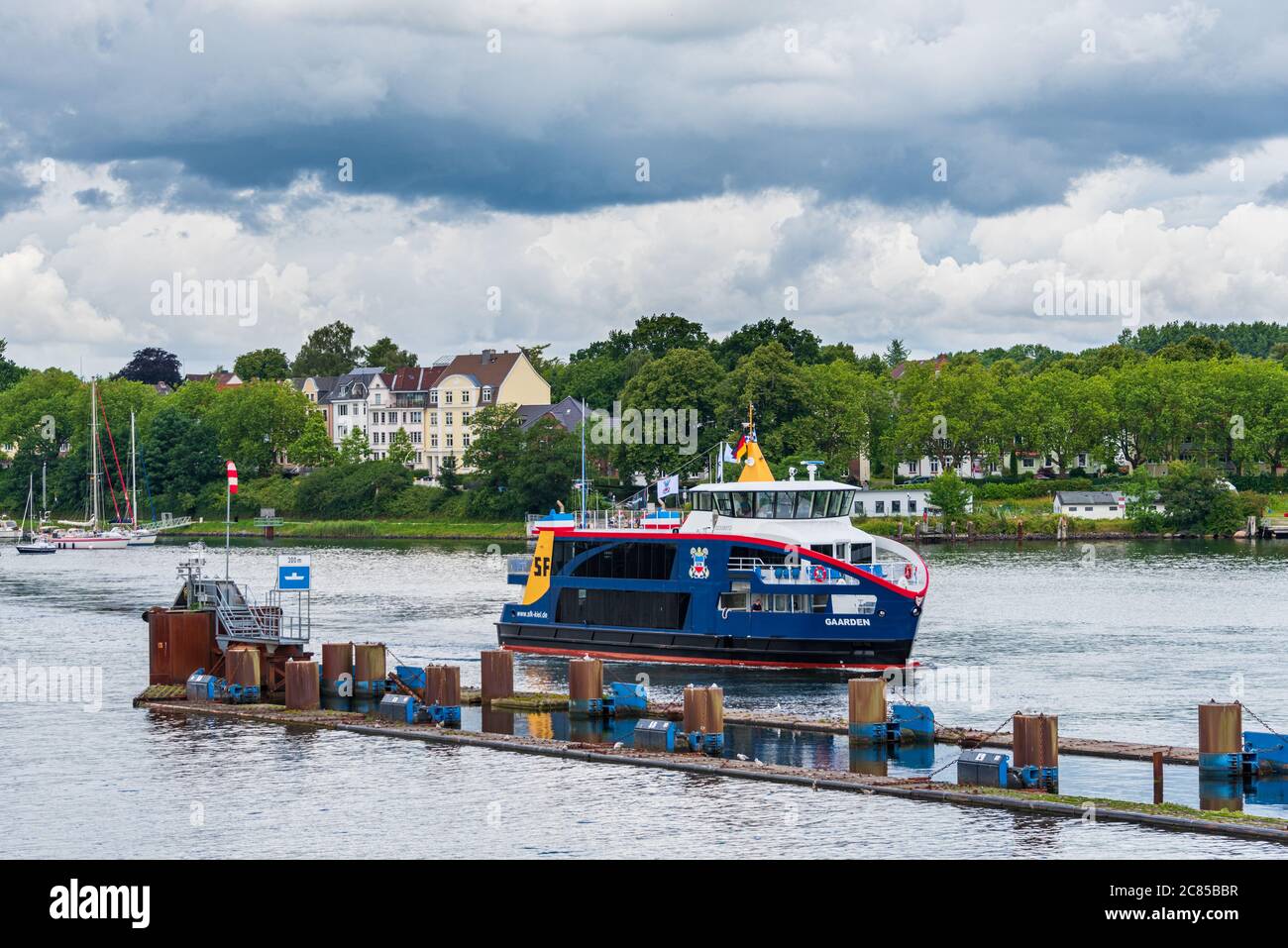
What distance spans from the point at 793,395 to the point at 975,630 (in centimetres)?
7394

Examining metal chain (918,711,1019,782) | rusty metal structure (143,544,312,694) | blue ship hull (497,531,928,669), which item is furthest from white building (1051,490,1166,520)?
rusty metal structure (143,544,312,694)

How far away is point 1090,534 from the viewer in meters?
137

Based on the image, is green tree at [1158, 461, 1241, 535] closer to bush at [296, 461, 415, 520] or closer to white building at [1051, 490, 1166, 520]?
white building at [1051, 490, 1166, 520]

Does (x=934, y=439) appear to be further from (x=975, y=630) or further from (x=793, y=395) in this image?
(x=975, y=630)

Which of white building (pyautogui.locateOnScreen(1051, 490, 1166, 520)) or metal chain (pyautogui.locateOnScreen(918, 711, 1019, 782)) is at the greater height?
white building (pyautogui.locateOnScreen(1051, 490, 1166, 520))

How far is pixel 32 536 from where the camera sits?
517 feet

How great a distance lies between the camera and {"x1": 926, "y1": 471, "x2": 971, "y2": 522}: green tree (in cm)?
14212

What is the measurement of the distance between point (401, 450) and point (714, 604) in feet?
417

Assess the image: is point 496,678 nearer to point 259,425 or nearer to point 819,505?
point 819,505

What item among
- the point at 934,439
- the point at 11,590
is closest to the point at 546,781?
the point at 11,590

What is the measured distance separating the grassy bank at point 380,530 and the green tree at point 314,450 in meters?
15.1

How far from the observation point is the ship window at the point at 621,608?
59.8 metres

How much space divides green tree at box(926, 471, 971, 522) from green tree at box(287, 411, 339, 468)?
235ft

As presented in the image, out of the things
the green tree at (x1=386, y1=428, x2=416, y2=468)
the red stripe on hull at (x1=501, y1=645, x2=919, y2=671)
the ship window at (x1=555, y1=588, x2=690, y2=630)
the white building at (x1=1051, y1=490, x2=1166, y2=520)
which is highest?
the green tree at (x1=386, y1=428, x2=416, y2=468)
